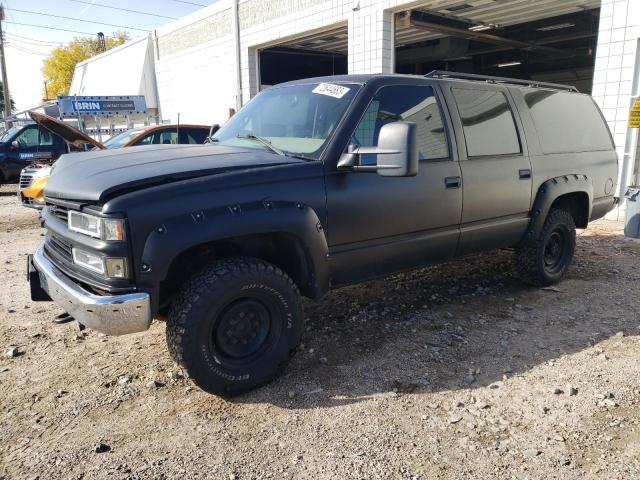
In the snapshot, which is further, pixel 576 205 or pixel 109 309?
pixel 576 205

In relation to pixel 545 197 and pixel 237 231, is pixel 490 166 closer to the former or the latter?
pixel 545 197

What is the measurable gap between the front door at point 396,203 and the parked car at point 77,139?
369 cm

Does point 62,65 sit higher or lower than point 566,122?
higher

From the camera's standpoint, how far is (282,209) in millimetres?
3068

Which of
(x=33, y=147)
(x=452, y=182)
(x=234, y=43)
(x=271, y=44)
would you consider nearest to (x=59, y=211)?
(x=452, y=182)

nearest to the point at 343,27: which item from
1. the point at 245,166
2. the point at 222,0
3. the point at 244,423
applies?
the point at 222,0

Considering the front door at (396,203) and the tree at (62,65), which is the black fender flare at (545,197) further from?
the tree at (62,65)

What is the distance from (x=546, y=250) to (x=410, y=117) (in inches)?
93.5

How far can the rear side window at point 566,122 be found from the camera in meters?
4.82

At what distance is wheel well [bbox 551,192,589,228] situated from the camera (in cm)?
519

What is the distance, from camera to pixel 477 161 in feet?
13.7

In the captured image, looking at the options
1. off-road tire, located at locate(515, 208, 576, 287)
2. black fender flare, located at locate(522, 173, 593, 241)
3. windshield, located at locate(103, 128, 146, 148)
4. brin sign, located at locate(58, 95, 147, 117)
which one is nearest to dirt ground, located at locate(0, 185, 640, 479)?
off-road tire, located at locate(515, 208, 576, 287)

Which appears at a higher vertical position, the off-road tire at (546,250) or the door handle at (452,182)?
the door handle at (452,182)

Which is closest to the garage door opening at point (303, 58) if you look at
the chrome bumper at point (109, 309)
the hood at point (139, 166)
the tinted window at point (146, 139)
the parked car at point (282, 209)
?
the tinted window at point (146, 139)
